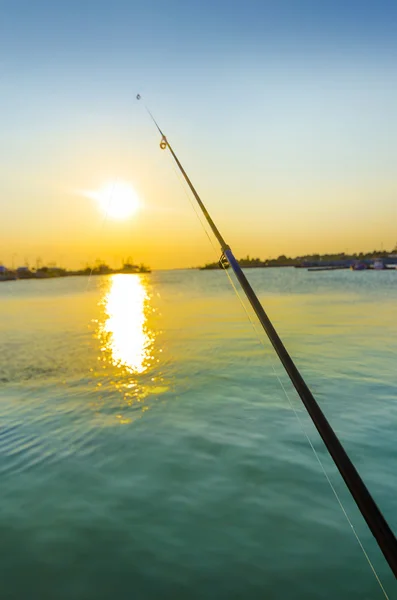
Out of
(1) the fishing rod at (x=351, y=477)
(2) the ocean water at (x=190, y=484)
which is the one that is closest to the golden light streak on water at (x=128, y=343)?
(2) the ocean water at (x=190, y=484)

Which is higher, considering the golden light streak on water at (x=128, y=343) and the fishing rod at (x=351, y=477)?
the fishing rod at (x=351, y=477)

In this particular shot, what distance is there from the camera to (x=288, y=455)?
27.3 ft

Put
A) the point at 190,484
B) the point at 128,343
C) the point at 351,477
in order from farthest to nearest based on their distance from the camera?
1. the point at 128,343
2. the point at 190,484
3. the point at 351,477

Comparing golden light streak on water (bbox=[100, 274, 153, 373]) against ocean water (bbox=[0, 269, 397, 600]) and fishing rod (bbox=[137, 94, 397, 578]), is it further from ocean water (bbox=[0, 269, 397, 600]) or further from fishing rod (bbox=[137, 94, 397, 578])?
fishing rod (bbox=[137, 94, 397, 578])

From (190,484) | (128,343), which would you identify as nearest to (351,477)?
(190,484)

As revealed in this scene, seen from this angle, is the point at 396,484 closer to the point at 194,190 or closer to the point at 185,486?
the point at 185,486

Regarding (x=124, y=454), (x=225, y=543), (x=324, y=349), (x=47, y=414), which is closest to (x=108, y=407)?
(x=47, y=414)

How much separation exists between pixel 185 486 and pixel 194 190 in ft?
14.6

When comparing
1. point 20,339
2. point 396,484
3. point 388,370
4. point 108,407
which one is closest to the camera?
point 396,484

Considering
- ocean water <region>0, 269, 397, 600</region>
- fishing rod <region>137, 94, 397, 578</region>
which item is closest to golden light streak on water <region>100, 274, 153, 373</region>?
ocean water <region>0, 269, 397, 600</region>

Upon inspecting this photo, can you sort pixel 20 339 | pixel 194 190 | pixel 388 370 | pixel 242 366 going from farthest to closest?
pixel 20 339 < pixel 242 366 < pixel 388 370 < pixel 194 190

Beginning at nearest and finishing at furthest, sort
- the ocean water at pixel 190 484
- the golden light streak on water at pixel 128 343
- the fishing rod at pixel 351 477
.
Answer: the fishing rod at pixel 351 477 < the ocean water at pixel 190 484 < the golden light streak on water at pixel 128 343

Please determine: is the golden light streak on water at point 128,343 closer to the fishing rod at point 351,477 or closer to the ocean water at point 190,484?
the ocean water at point 190,484

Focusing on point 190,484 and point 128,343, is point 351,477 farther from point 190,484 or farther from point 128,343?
point 128,343
